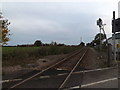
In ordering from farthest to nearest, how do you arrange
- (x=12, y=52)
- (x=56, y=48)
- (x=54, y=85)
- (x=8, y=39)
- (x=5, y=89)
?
(x=56, y=48) → (x=8, y=39) → (x=12, y=52) → (x=54, y=85) → (x=5, y=89)

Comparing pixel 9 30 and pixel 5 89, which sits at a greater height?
pixel 9 30

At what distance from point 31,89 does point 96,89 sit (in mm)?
2339

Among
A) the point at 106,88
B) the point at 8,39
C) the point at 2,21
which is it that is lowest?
the point at 106,88

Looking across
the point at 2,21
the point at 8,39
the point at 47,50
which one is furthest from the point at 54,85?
the point at 47,50

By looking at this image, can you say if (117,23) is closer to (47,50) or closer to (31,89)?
(31,89)

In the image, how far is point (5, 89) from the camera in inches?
256

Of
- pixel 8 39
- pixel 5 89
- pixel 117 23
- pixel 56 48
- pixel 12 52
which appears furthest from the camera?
pixel 56 48

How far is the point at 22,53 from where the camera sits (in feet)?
74.0

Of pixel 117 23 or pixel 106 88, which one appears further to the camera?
pixel 117 23

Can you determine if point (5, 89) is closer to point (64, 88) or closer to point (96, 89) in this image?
point (64, 88)

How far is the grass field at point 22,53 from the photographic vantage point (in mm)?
17308

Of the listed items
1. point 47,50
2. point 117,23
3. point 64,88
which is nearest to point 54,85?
point 64,88

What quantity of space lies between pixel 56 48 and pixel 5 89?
28.2 meters

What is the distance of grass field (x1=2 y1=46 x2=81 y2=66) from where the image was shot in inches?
681
